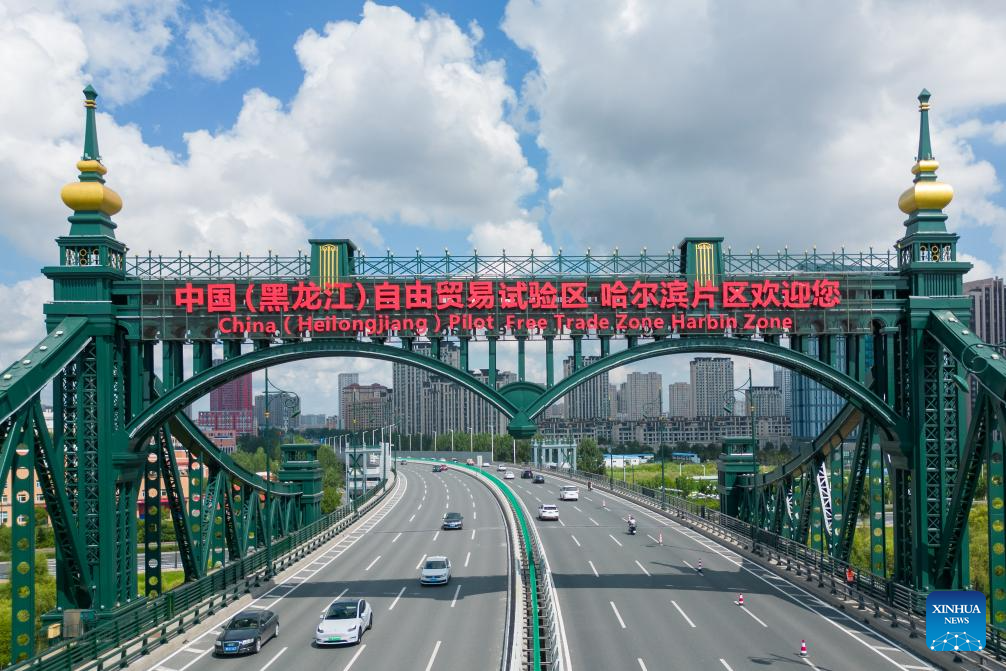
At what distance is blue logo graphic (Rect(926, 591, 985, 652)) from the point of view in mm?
15141

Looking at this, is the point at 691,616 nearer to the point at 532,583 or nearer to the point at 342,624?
the point at 532,583

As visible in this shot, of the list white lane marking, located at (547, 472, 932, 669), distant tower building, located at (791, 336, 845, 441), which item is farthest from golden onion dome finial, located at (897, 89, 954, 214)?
distant tower building, located at (791, 336, 845, 441)

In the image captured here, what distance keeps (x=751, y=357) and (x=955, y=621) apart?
14440mm

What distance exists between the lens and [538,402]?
27.9 meters

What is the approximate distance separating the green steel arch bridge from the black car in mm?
3420

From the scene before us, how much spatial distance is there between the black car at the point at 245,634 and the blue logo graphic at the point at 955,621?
733 inches

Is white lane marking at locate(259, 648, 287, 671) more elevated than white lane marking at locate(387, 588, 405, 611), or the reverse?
white lane marking at locate(259, 648, 287, 671)

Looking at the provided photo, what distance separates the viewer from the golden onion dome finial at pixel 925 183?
89.2 feet

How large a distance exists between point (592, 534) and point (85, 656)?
36155mm

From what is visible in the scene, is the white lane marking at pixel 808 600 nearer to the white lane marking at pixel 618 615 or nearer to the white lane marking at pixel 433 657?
the white lane marking at pixel 618 615

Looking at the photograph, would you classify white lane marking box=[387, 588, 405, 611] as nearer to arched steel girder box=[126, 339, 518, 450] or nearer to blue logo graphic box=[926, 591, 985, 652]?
arched steel girder box=[126, 339, 518, 450]

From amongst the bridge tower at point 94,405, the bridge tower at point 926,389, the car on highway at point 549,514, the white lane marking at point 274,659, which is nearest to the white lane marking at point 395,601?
the white lane marking at point 274,659

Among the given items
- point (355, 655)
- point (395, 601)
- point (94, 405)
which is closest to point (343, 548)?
point (395, 601)

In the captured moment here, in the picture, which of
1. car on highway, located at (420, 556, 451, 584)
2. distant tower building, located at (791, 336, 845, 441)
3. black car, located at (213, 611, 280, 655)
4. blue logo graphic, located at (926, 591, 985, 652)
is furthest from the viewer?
distant tower building, located at (791, 336, 845, 441)
